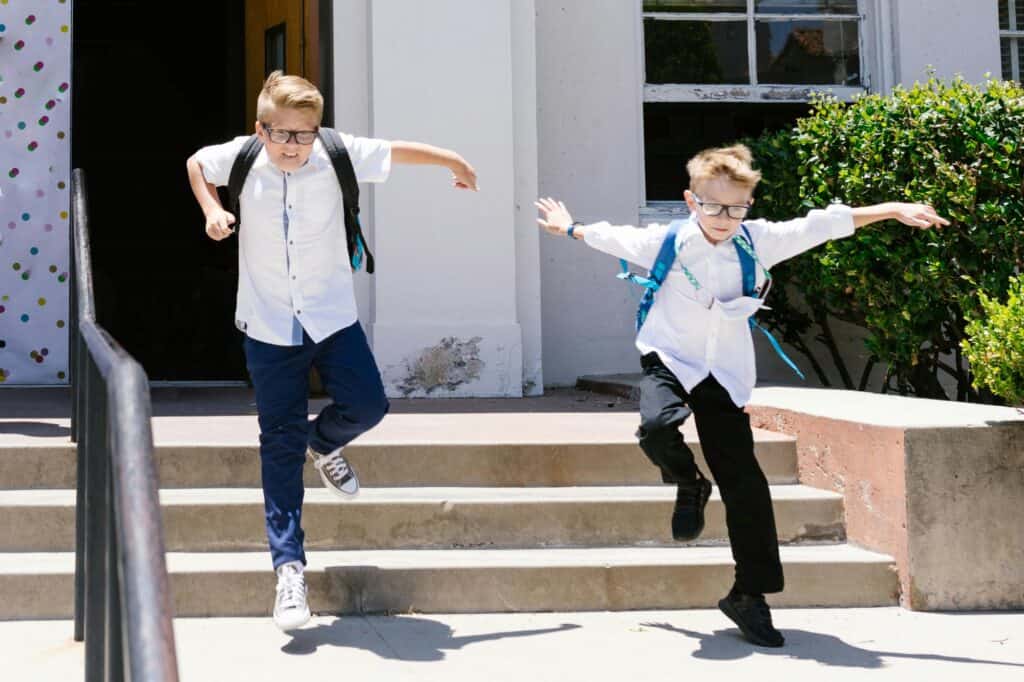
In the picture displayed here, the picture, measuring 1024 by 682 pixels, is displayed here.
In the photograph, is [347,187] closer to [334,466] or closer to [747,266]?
[334,466]

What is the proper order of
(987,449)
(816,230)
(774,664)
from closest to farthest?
(774,664) < (816,230) < (987,449)

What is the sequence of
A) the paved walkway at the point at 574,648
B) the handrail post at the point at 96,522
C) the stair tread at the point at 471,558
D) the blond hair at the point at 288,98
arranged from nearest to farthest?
the handrail post at the point at 96,522 → the paved walkway at the point at 574,648 → the blond hair at the point at 288,98 → the stair tread at the point at 471,558

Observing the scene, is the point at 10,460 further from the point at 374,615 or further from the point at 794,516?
the point at 794,516

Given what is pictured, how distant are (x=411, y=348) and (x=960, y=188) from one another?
3056mm

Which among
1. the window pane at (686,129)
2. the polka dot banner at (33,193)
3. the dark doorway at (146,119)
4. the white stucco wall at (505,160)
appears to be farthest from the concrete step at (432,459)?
the dark doorway at (146,119)

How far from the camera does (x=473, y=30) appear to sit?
7.12m

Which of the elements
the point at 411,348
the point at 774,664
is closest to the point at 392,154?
the point at 774,664

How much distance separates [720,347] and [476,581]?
1.14 meters

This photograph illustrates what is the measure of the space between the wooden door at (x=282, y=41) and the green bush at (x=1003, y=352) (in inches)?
167

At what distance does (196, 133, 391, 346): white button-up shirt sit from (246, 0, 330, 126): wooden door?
11.7ft

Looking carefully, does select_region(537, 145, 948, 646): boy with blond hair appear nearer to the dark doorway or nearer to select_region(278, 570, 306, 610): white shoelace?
select_region(278, 570, 306, 610): white shoelace

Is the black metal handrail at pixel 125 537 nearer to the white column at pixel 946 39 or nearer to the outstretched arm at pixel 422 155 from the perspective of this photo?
the outstretched arm at pixel 422 155

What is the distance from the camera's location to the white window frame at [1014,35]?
8.39 meters

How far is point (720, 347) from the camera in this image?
3.84 m
